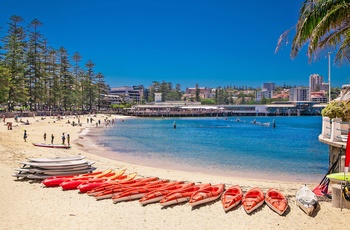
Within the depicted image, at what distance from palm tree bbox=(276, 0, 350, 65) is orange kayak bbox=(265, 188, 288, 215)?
14.0ft

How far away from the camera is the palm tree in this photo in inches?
301

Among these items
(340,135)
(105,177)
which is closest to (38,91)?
(105,177)

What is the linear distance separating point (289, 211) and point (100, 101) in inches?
4200

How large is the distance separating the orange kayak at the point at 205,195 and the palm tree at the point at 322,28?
4.83 m

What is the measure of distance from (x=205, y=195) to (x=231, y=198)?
2.62 feet

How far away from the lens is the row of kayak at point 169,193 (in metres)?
8.99

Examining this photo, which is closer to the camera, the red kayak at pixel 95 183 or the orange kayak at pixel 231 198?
the orange kayak at pixel 231 198

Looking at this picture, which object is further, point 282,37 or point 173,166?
point 173,166

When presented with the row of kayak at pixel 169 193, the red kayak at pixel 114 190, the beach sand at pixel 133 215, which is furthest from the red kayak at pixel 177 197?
the red kayak at pixel 114 190

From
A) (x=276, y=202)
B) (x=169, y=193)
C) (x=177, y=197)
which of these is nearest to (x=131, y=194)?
(x=169, y=193)

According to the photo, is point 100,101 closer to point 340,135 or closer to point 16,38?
point 16,38

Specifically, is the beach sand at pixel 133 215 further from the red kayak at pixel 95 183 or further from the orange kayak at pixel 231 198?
the red kayak at pixel 95 183

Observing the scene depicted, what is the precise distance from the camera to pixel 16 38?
179 feet

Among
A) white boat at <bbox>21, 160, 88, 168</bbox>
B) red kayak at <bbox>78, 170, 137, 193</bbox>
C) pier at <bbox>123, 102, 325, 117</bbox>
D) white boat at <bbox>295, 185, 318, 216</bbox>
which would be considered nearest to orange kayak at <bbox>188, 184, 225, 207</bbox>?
white boat at <bbox>295, 185, 318, 216</bbox>
